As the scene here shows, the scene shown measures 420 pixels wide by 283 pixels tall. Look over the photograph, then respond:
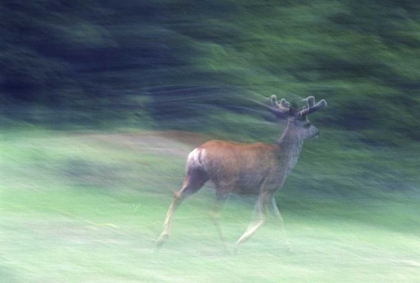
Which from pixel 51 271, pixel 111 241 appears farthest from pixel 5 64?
pixel 51 271

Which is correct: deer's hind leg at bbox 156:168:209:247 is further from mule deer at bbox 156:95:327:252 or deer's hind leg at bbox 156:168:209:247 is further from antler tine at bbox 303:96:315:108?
antler tine at bbox 303:96:315:108

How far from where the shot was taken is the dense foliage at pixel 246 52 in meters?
7.52

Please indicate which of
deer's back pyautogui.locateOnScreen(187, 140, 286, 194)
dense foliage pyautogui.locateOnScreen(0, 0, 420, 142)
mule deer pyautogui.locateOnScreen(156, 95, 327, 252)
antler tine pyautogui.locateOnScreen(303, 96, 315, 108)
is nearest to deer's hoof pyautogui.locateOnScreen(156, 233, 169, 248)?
mule deer pyautogui.locateOnScreen(156, 95, 327, 252)

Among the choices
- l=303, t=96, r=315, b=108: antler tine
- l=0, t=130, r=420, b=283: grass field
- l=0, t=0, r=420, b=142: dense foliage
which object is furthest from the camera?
l=0, t=0, r=420, b=142: dense foliage

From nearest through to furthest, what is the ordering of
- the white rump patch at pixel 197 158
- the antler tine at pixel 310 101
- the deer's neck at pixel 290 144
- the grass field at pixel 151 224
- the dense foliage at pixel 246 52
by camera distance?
the grass field at pixel 151 224
the white rump patch at pixel 197 158
the deer's neck at pixel 290 144
the antler tine at pixel 310 101
the dense foliage at pixel 246 52

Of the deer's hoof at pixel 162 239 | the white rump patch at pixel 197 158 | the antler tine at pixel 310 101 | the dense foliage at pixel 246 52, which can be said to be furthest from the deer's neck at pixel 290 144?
the dense foliage at pixel 246 52

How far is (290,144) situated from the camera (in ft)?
17.5

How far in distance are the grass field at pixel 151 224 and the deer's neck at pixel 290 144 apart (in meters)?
0.51

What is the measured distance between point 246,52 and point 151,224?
2090mm

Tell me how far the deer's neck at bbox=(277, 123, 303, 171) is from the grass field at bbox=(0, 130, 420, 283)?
51 cm

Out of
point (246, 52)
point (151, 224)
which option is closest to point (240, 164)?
point (151, 224)

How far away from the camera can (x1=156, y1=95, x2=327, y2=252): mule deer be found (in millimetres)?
5027

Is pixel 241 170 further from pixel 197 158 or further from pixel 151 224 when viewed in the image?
pixel 151 224

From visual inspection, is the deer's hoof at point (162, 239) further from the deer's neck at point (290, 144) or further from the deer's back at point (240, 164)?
the deer's neck at point (290, 144)
